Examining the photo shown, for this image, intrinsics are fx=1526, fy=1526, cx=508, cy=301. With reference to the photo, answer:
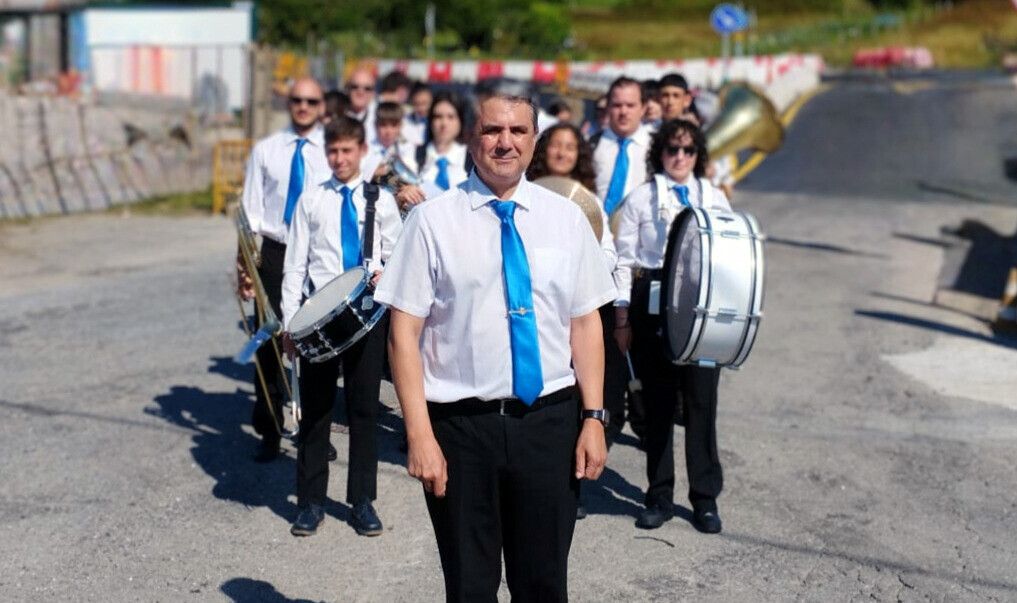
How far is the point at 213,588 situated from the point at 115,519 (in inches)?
44.8

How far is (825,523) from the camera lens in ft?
23.2

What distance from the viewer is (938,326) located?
1227 centimetres

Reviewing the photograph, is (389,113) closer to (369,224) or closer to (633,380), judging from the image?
(633,380)

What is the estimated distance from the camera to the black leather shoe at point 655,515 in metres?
6.98

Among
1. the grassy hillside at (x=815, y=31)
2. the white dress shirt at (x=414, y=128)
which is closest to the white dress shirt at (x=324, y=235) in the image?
the white dress shirt at (x=414, y=128)

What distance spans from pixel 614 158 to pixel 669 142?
1428 mm

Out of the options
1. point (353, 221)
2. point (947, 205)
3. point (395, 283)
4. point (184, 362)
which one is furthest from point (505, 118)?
point (947, 205)

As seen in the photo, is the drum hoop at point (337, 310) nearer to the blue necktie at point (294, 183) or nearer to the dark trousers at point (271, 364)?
the dark trousers at point (271, 364)

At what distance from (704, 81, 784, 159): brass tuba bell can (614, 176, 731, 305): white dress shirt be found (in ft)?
19.1

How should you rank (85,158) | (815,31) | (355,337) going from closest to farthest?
(355,337), (85,158), (815,31)

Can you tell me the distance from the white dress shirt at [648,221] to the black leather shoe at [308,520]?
5.53ft

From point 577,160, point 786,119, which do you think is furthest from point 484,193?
point 786,119

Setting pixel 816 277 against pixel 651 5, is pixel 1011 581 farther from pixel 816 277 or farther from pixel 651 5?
pixel 651 5

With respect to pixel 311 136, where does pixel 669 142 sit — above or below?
above
